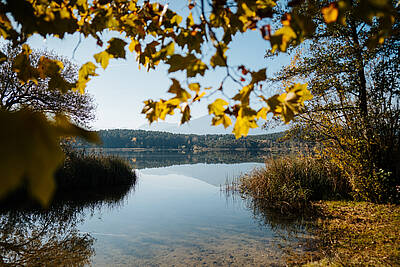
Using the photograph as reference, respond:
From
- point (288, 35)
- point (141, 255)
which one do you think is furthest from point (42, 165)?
point (141, 255)

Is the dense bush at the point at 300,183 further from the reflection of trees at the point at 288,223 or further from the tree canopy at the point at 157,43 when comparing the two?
the tree canopy at the point at 157,43

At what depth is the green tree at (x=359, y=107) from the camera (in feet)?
19.3

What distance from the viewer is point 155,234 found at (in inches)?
243

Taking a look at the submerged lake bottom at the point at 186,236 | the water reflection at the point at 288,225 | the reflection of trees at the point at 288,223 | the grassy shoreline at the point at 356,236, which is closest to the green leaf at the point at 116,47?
the grassy shoreline at the point at 356,236

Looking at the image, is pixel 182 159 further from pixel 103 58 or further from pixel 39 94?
pixel 103 58

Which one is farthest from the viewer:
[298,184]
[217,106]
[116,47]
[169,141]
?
[169,141]

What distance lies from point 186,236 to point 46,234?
3453 millimetres

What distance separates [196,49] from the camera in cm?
127

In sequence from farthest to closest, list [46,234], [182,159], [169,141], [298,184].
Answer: [169,141]
[182,159]
[298,184]
[46,234]

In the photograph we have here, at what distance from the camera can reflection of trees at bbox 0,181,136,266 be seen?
4398mm

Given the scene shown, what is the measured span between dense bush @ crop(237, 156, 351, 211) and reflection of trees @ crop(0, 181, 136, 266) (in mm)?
5752

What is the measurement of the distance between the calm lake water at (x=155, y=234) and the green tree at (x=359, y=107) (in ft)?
7.87

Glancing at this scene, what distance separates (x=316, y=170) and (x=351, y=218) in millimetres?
2988

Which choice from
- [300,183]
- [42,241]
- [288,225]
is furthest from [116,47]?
Answer: [300,183]
